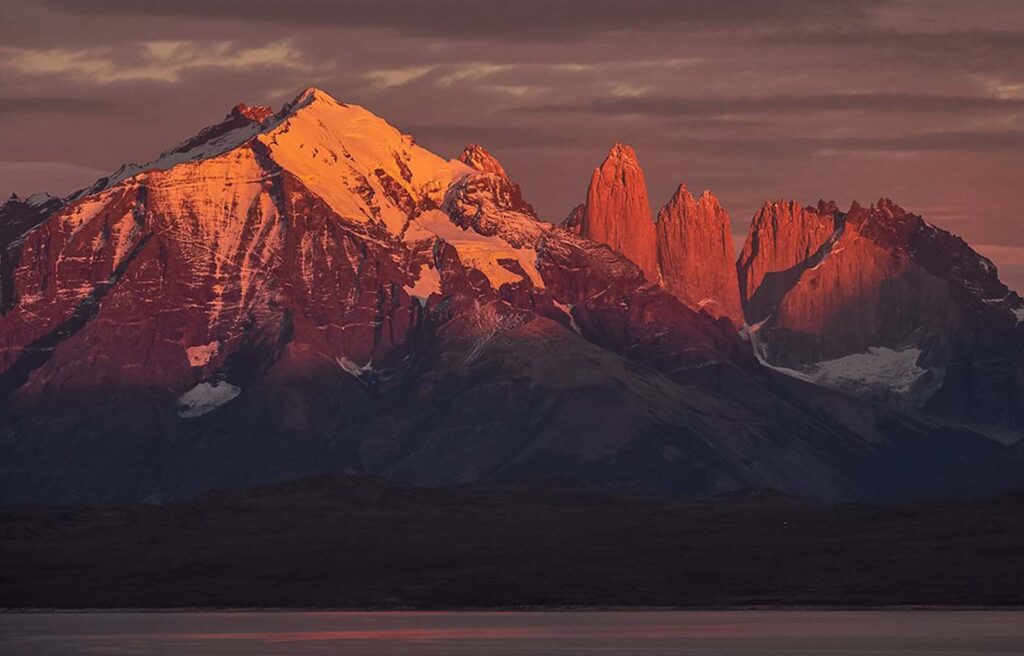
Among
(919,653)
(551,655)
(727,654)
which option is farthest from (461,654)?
(919,653)

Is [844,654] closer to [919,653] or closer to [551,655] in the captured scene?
[919,653]

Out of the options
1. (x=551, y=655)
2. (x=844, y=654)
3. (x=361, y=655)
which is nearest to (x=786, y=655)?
(x=844, y=654)

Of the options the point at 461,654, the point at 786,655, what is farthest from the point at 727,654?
the point at 461,654

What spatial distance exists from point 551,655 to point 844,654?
71.1ft

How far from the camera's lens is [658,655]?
19688 centimetres

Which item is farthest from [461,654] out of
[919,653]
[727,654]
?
[919,653]

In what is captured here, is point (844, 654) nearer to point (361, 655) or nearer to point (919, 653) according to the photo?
point (919, 653)

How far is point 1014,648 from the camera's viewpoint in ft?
652

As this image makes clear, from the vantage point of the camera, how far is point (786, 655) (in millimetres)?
195125

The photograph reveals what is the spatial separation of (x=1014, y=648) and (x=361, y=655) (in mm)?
49029

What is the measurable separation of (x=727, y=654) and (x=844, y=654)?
348 inches

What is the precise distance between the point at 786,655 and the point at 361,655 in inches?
1250

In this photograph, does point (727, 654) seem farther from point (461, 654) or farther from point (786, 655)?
point (461, 654)

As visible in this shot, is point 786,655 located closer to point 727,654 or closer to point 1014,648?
point 727,654
